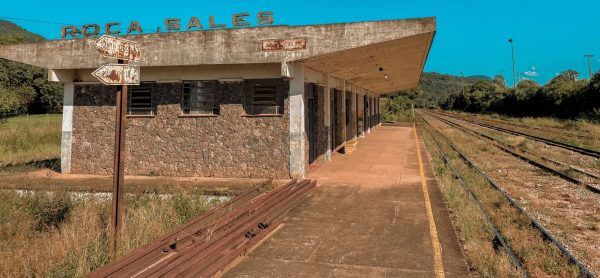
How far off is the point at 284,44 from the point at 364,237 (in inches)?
263

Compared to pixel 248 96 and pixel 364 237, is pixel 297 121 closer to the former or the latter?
pixel 248 96

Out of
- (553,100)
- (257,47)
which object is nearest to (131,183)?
(257,47)

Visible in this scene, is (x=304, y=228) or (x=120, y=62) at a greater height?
(x=120, y=62)

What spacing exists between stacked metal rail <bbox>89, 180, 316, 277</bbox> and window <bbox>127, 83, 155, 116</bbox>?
6.71 meters

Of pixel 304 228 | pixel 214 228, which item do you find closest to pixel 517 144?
pixel 304 228

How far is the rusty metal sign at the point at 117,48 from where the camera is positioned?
4875 mm

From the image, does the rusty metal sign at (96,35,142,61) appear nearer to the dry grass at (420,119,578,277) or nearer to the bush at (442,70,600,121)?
the dry grass at (420,119,578,277)

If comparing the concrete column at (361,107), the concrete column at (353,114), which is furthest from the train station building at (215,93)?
the concrete column at (361,107)

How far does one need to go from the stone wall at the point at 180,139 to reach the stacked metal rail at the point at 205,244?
4.07 m

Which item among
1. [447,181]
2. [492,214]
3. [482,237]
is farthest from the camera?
[447,181]

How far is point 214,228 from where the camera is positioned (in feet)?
18.7

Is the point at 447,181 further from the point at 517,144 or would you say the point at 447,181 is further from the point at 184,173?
the point at 517,144

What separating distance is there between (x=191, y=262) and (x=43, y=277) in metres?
1.65

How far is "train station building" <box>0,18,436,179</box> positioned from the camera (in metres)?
11.0
